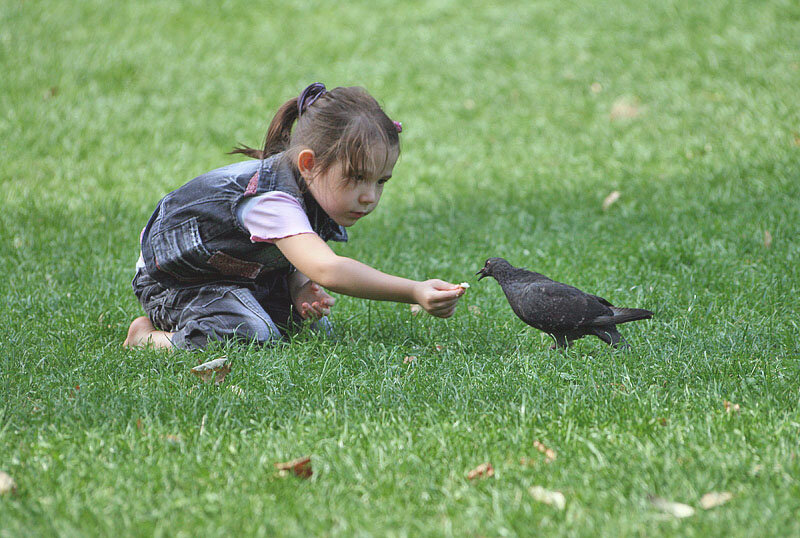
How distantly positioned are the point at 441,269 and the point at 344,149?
176 cm

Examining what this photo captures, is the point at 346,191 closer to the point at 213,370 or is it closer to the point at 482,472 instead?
the point at 213,370

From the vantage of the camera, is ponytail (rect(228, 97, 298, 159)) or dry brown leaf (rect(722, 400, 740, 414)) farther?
ponytail (rect(228, 97, 298, 159))

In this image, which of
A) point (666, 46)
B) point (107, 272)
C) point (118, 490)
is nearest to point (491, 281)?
point (107, 272)

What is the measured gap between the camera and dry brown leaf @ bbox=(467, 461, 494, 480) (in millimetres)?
2377

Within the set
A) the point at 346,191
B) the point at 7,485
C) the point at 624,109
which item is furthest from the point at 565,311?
the point at 624,109

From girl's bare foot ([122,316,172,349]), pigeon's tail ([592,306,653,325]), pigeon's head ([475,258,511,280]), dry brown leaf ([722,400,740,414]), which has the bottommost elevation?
girl's bare foot ([122,316,172,349])

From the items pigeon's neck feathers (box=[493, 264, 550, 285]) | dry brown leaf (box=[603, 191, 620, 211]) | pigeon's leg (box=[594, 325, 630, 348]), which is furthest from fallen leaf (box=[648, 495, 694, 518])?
dry brown leaf (box=[603, 191, 620, 211])

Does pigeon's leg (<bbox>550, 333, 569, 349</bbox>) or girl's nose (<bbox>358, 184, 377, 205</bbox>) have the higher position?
girl's nose (<bbox>358, 184, 377, 205</bbox>)

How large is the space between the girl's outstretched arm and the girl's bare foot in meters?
0.82

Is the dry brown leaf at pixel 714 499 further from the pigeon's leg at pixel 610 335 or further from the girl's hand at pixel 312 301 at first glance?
the girl's hand at pixel 312 301

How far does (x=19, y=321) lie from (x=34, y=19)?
7.10 m

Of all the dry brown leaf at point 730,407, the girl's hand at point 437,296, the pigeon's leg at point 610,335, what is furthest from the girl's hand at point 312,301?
the dry brown leaf at point 730,407

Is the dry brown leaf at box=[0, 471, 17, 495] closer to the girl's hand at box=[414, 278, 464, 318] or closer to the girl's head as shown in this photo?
the girl's hand at box=[414, 278, 464, 318]

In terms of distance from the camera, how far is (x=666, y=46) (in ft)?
27.9
